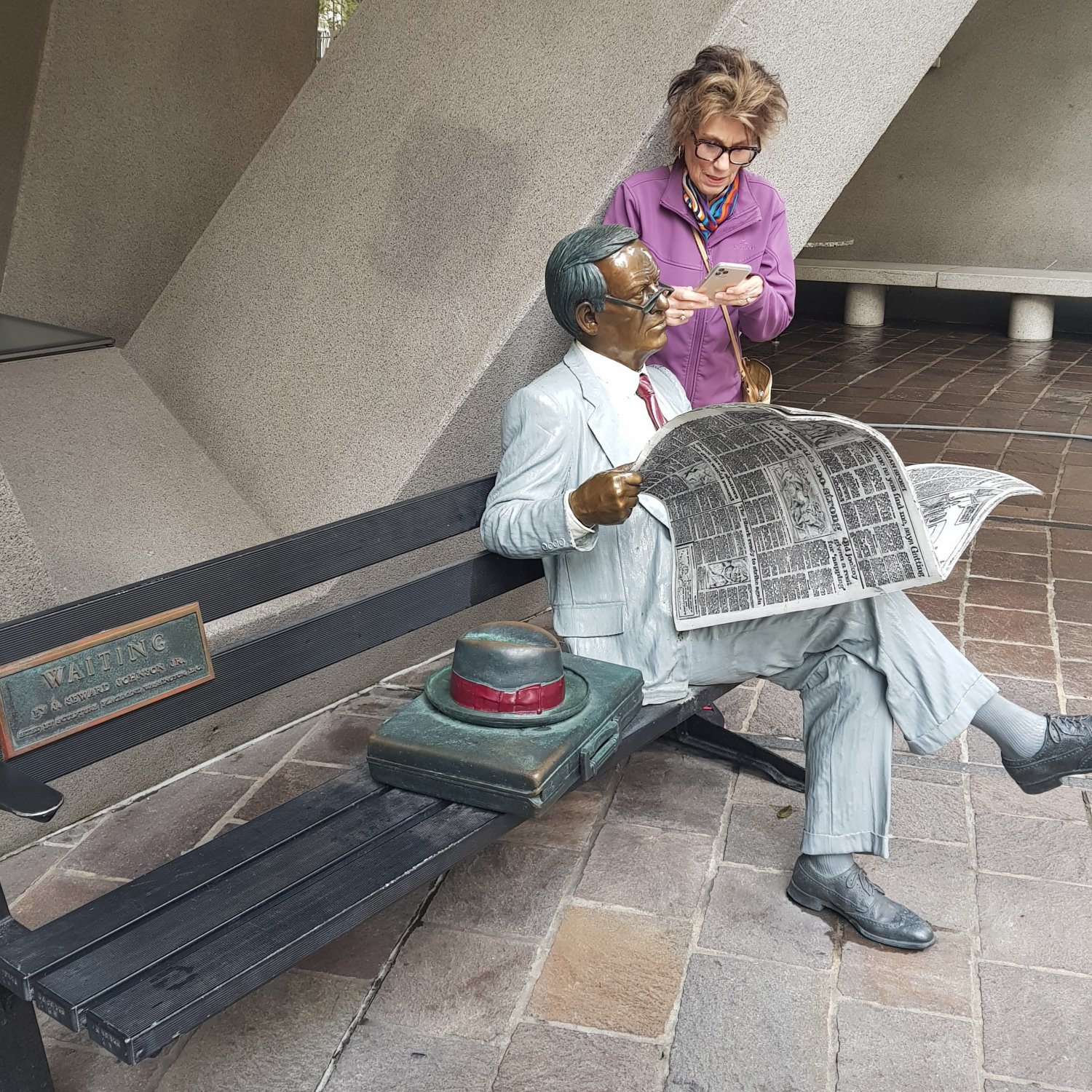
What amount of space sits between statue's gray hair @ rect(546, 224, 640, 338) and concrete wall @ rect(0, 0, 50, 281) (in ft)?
10.1

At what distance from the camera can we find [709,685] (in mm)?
3084

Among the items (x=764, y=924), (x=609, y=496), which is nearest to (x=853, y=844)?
(x=764, y=924)

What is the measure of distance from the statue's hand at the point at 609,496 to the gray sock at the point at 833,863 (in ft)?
3.02

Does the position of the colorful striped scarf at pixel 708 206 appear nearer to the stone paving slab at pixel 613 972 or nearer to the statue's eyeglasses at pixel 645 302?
the statue's eyeglasses at pixel 645 302

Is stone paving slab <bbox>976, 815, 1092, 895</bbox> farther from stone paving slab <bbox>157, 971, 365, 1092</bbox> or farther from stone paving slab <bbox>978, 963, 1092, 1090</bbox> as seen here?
stone paving slab <bbox>157, 971, 365, 1092</bbox>

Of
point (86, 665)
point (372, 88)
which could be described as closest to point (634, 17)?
point (372, 88)

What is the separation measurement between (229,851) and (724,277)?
167 cm

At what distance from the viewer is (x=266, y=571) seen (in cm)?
254

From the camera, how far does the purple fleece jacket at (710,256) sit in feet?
11.3

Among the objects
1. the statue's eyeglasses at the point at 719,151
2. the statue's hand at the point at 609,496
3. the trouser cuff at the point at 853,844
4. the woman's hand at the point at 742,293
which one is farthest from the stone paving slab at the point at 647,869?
the statue's eyeglasses at the point at 719,151

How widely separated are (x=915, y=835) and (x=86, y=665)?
2096 mm

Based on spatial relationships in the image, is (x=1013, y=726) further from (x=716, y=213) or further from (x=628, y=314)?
(x=716, y=213)

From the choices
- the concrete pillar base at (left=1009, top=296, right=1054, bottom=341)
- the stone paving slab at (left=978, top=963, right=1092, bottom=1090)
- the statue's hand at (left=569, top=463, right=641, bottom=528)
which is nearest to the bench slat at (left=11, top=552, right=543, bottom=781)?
the statue's hand at (left=569, top=463, right=641, bottom=528)

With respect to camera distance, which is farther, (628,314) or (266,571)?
(628,314)
